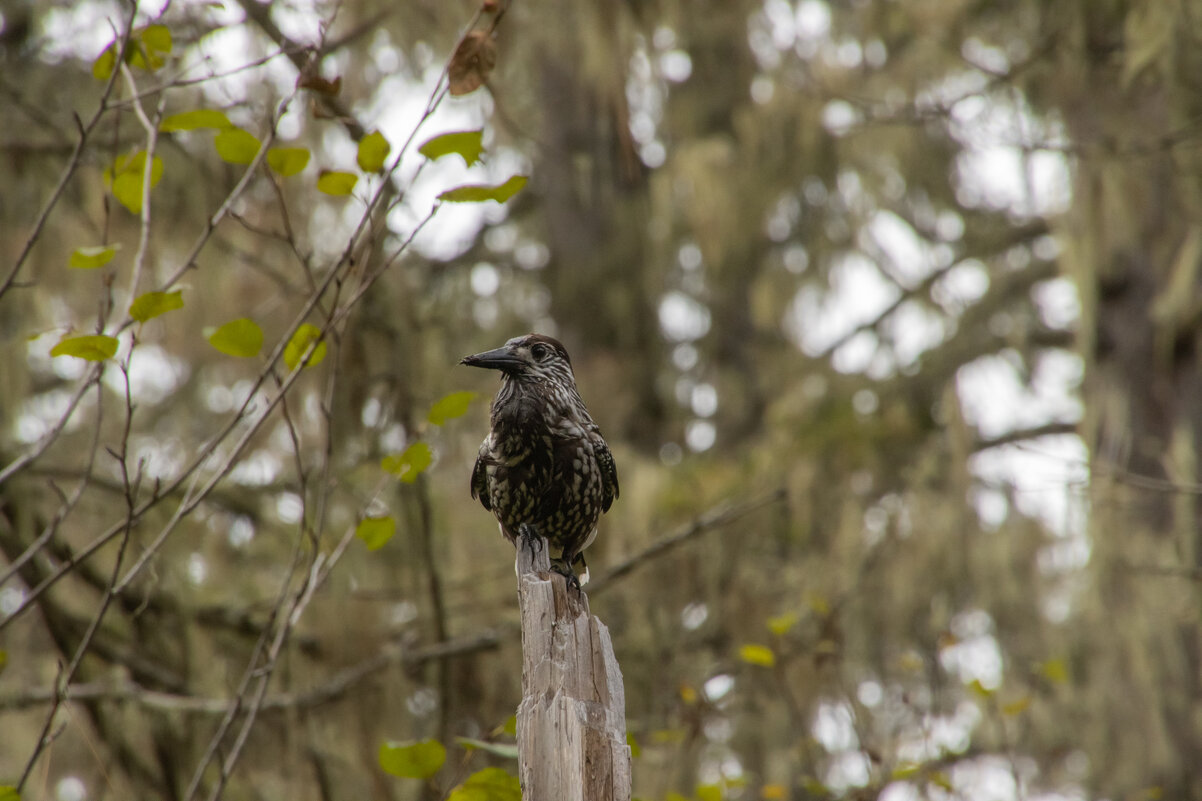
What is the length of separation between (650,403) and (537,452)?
5.28m

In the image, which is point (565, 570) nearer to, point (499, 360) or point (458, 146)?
point (499, 360)

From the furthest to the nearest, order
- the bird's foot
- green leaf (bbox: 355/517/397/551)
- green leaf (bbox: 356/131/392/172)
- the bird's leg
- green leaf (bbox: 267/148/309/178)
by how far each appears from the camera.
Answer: the bird's foot < the bird's leg < green leaf (bbox: 355/517/397/551) < green leaf (bbox: 267/148/309/178) < green leaf (bbox: 356/131/392/172)

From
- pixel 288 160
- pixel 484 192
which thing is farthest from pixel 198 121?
pixel 484 192

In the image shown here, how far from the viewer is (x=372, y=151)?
102 inches

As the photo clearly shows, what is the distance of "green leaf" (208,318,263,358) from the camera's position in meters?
2.58

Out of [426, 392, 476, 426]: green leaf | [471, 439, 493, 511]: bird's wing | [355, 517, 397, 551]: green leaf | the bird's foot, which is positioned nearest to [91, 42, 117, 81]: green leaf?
[426, 392, 476, 426]: green leaf

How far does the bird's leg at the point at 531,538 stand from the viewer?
297 cm

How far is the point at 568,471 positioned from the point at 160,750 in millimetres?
2130

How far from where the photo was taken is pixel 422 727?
193 inches

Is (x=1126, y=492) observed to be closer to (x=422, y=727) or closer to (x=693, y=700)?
(x=693, y=700)

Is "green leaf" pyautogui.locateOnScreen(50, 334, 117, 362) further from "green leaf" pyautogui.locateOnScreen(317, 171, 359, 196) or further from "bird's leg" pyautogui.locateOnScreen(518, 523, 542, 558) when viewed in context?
"bird's leg" pyautogui.locateOnScreen(518, 523, 542, 558)

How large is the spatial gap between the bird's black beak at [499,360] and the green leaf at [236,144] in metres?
0.80

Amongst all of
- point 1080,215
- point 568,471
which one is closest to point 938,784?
point 568,471

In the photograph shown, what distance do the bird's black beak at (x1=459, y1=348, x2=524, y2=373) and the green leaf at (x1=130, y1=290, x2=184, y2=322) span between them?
2.80 feet
